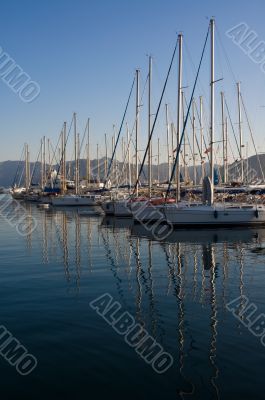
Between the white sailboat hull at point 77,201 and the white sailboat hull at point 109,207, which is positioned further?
the white sailboat hull at point 77,201

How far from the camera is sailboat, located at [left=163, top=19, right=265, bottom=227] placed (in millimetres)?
35062

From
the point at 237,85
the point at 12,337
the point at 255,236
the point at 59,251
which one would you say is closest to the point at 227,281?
the point at 12,337

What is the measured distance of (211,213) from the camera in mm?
35188

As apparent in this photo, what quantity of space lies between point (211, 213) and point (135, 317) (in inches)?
947

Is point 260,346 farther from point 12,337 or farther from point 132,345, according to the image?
point 12,337

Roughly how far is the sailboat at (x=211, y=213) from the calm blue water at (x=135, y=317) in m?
9.83

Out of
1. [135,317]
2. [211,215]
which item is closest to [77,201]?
[211,215]

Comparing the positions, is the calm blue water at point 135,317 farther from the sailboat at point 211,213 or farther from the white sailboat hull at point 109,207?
the white sailboat hull at point 109,207

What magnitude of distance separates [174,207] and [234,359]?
2648 centimetres

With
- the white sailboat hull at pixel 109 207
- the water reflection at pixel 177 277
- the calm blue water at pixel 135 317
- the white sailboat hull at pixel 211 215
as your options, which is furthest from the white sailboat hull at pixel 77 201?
the calm blue water at pixel 135 317

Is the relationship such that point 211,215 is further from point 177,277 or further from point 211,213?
point 177,277

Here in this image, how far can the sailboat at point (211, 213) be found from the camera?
35.1 meters

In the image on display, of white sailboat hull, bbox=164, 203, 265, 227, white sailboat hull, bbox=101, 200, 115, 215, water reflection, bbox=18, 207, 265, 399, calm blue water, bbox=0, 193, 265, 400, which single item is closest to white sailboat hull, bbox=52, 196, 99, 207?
white sailboat hull, bbox=101, 200, 115, 215

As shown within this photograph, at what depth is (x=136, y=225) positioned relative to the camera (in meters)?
39.3
